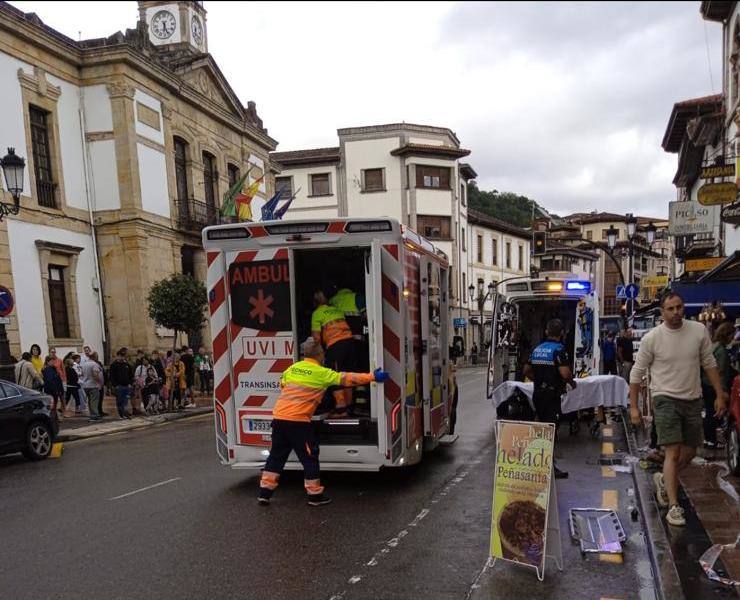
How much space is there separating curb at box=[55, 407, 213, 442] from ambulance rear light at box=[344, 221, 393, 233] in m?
8.58

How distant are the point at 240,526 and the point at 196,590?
4.34 ft

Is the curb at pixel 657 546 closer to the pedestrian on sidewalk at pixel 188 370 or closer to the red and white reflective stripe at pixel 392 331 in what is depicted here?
the red and white reflective stripe at pixel 392 331

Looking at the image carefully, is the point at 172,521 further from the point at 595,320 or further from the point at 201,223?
the point at 201,223

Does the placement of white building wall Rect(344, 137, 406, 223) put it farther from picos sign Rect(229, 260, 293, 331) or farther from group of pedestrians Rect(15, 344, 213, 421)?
picos sign Rect(229, 260, 293, 331)

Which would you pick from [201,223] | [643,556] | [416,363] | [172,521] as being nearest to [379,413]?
[416,363]

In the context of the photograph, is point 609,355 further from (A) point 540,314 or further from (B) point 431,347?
(B) point 431,347

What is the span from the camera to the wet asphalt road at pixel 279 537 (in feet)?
13.8

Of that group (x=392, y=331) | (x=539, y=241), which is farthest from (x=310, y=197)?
(x=392, y=331)

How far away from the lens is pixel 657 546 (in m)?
4.53

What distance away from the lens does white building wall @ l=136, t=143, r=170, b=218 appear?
21062 millimetres

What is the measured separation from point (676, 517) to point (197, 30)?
94.6ft

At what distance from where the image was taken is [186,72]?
2417 centimetres

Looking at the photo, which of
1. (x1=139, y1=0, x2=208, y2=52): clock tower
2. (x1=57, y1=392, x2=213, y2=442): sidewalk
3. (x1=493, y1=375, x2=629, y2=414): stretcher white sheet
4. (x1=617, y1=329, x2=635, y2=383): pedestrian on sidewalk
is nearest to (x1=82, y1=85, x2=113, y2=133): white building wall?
(x1=139, y1=0, x2=208, y2=52): clock tower

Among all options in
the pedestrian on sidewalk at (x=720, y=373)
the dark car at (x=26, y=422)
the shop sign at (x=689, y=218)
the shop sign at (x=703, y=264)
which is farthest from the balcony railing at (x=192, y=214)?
the pedestrian on sidewalk at (x=720, y=373)
